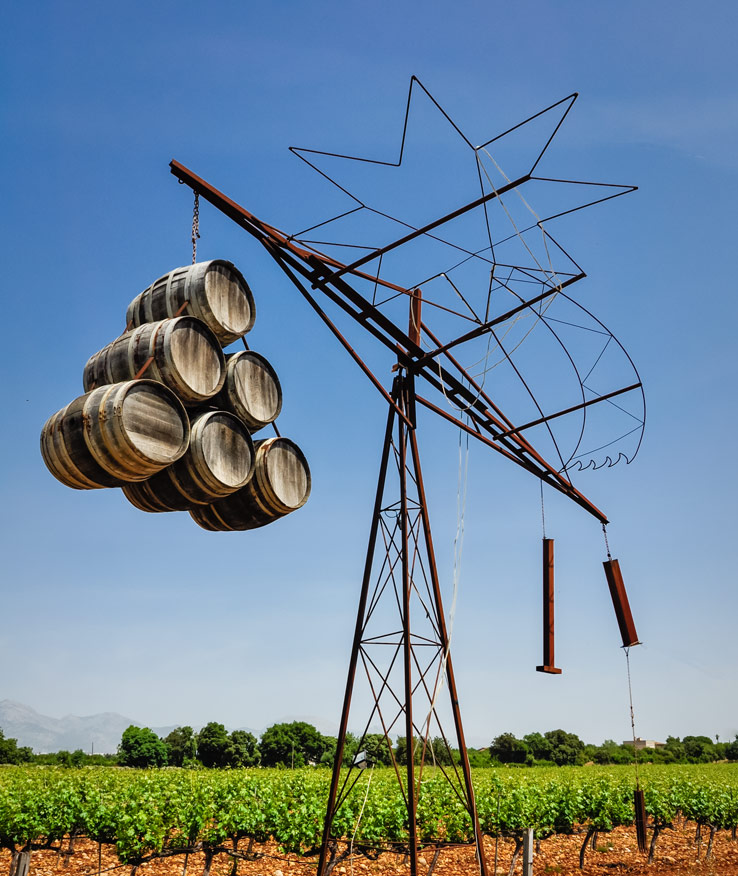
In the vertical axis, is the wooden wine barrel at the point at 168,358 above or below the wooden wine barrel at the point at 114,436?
above

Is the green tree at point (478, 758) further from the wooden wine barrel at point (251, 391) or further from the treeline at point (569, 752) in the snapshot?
the wooden wine barrel at point (251, 391)

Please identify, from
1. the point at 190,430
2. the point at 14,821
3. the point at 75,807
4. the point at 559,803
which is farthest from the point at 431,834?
the point at 190,430

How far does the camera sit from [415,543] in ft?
24.9

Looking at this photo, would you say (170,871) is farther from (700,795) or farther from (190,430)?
(700,795)

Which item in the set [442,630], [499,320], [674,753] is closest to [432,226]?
[499,320]

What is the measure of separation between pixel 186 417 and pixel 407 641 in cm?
329

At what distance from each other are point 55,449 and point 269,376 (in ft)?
6.52

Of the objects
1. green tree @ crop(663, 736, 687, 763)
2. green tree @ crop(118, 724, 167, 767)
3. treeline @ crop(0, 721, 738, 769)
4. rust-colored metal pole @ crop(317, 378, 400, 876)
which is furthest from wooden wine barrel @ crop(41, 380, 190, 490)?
green tree @ crop(663, 736, 687, 763)

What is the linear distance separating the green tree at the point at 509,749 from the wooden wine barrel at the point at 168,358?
49.9 metres

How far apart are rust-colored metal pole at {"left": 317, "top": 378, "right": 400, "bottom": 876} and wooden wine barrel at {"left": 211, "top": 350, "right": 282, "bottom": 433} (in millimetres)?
1704

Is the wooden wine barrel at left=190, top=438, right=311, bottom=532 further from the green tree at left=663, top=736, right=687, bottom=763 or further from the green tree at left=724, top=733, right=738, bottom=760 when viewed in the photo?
the green tree at left=724, top=733, right=738, bottom=760

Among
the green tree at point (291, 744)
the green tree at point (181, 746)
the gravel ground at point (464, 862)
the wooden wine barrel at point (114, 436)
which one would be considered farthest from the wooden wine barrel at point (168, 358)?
the green tree at point (181, 746)

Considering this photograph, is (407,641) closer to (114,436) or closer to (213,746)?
(114,436)

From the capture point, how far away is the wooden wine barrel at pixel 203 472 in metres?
5.30
